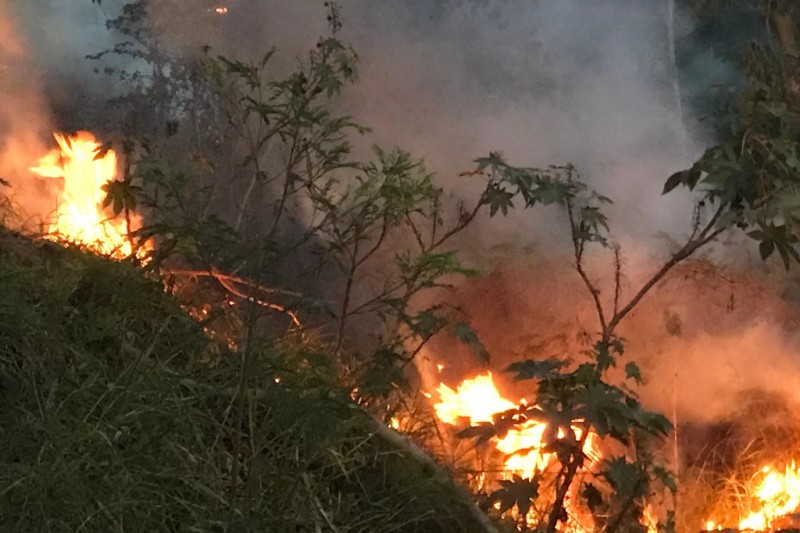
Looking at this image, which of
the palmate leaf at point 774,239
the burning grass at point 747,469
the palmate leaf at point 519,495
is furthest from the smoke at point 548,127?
the palmate leaf at point 774,239

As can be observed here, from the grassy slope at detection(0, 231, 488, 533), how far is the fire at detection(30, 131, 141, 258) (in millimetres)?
297

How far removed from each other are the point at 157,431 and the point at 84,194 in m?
1.51

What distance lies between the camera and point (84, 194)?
2861 millimetres

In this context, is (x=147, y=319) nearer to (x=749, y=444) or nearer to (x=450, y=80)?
(x=450, y=80)

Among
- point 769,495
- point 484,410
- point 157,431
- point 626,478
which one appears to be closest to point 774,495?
point 769,495

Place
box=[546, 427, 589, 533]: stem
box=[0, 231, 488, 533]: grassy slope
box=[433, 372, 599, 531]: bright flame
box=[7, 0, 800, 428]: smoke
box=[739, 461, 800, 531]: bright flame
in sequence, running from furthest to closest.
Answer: box=[7, 0, 800, 428]: smoke → box=[739, 461, 800, 531]: bright flame → box=[433, 372, 599, 531]: bright flame → box=[546, 427, 589, 533]: stem → box=[0, 231, 488, 533]: grassy slope

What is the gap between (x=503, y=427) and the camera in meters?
1.79

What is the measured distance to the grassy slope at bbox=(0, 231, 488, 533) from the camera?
1.45 m

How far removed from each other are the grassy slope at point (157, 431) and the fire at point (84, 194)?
0.30 metres

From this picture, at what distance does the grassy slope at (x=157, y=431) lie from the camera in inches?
57.2

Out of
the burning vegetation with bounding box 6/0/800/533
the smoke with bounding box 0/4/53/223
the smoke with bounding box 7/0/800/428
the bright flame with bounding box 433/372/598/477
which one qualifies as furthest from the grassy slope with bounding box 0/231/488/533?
the smoke with bounding box 7/0/800/428

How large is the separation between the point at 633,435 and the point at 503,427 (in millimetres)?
452

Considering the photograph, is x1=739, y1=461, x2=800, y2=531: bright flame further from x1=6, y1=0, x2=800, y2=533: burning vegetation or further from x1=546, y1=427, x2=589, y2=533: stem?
x1=546, y1=427, x2=589, y2=533: stem

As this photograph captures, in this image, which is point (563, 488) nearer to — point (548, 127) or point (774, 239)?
point (774, 239)
